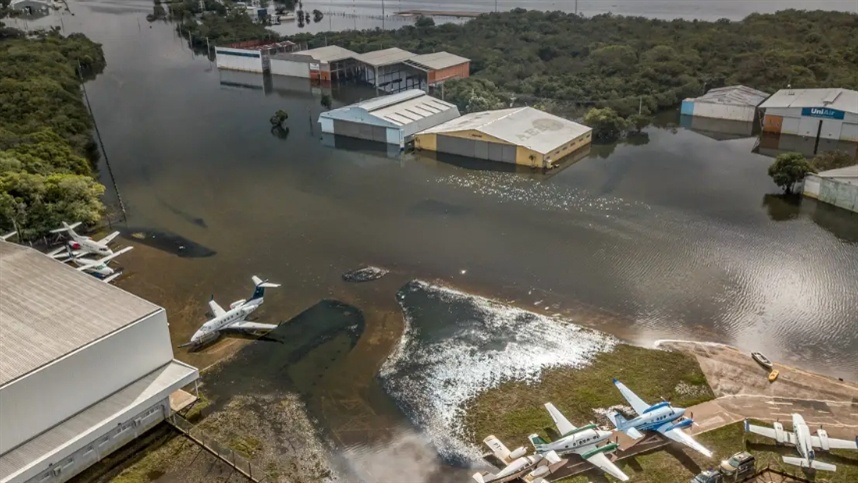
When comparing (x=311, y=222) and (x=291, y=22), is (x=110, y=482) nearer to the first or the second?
(x=311, y=222)

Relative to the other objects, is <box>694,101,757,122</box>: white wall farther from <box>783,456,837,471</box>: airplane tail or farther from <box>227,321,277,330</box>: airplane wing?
<box>227,321,277,330</box>: airplane wing

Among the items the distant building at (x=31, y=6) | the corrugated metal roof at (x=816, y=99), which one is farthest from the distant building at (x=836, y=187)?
the distant building at (x=31, y=6)

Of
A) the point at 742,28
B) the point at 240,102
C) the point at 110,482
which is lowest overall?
the point at 110,482

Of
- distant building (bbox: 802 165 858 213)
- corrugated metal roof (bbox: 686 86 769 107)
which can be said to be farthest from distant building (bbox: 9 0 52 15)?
distant building (bbox: 802 165 858 213)

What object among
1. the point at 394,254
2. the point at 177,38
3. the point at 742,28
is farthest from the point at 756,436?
the point at 177,38

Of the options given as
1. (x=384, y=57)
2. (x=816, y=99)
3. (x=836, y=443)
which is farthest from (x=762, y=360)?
(x=384, y=57)

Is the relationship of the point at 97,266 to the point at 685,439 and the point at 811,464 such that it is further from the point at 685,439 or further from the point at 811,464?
the point at 811,464
